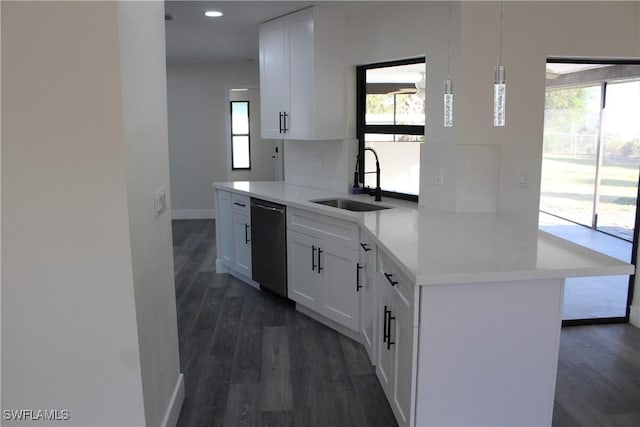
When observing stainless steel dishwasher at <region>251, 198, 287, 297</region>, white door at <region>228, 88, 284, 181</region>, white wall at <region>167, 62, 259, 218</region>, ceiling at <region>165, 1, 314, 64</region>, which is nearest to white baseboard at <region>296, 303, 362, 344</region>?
stainless steel dishwasher at <region>251, 198, 287, 297</region>

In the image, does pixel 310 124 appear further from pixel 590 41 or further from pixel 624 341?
pixel 624 341

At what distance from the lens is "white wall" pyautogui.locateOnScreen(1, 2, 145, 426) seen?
179 cm

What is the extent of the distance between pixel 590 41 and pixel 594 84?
0.49 metres

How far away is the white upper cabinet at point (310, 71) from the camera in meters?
4.16

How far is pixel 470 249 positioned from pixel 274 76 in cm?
281

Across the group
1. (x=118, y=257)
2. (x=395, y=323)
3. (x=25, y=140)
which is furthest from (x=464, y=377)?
(x=25, y=140)

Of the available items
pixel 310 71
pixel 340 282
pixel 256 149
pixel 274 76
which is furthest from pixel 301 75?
pixel 256 149

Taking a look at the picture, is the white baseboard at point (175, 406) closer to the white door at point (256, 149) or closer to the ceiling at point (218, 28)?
the ceiling at point (218, 28)

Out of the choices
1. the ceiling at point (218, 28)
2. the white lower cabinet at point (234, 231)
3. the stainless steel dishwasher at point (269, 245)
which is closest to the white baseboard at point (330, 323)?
the stainless steel dishwasher at point (269, 245)

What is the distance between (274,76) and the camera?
15.2 ft

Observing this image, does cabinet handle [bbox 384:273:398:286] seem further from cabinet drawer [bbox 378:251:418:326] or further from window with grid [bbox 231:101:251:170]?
window with grid [bbox 231:101:251:170]

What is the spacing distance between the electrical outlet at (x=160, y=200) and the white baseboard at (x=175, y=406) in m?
0.91

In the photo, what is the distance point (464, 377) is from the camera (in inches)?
85.9

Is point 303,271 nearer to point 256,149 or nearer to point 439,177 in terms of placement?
point 439,177
